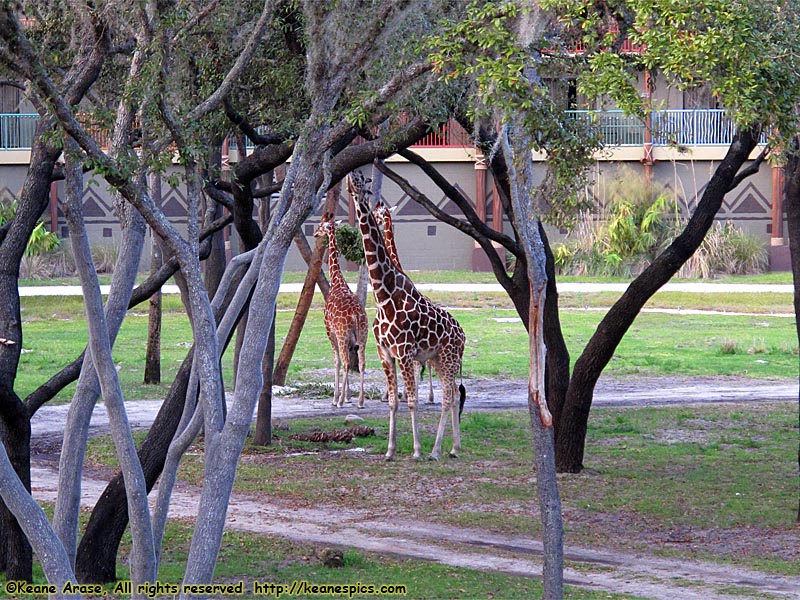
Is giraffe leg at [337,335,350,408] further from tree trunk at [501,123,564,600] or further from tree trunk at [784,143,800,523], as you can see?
tree trunk at [501,123,564,600]

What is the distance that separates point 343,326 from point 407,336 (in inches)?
152

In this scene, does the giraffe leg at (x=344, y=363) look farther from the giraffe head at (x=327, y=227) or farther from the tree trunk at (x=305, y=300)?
the giraffe head at (x=327, y=227)

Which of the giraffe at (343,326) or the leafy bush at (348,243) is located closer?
the leafy bush at (348,243)

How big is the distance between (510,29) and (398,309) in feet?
20.4

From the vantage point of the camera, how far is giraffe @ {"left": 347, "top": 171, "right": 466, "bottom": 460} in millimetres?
12773

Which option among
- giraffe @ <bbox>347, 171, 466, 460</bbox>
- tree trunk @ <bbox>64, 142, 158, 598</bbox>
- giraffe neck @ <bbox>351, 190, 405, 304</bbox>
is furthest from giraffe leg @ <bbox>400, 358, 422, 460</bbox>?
tree trunk @ <bbox>64, 142, 158, 598</bbox>

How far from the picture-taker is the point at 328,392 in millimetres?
17516

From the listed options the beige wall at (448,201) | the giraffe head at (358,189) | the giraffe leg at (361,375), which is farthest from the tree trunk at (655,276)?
the beige wall at (448,201)

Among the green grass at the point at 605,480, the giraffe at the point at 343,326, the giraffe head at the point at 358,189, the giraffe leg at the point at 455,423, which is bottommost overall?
the green grass at the point at 605,480

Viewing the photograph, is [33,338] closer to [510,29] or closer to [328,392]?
[328,392]

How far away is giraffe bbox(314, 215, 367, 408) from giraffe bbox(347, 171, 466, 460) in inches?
127

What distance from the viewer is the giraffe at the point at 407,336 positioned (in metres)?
12.8

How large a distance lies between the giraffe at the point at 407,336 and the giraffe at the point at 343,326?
3219 millimetres

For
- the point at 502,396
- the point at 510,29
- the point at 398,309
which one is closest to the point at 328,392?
the point at 502,396
